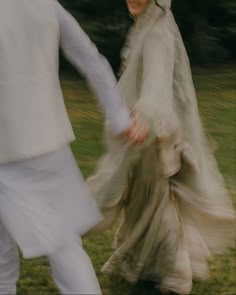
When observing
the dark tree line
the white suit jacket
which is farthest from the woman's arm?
the dark tree line

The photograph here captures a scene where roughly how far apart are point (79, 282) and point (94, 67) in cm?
74

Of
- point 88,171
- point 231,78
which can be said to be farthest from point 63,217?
point 231,78

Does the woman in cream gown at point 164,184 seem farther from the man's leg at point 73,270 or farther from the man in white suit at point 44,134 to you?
the man's leg at point 73,270

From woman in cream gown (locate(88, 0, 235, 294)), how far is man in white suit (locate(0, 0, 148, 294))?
76 centimetres

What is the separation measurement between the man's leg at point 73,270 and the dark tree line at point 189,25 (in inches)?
298

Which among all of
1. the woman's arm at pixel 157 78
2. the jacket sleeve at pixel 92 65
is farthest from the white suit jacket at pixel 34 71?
the woman's arm at pixel 157 78

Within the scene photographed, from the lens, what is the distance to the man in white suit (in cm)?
285

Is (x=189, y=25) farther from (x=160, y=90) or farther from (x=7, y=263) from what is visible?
(x=7, y=263)

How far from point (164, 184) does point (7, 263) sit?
1063 millimetres

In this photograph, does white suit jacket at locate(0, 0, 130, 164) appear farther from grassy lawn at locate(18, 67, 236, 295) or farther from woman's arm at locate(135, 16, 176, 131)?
grassy lawn at locate(18, 67, 236, 295)

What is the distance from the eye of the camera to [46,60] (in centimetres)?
291

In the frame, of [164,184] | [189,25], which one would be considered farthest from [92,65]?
[189,25]

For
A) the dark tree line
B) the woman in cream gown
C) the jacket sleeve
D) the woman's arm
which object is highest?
the jacket sleeve

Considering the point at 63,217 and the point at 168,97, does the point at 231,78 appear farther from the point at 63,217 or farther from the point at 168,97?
the point at 63,217
